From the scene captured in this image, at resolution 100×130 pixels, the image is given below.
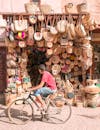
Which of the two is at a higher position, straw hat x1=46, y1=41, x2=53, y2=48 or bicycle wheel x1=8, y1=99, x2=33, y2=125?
straw hat x1=46, y1=41, x2=53, y2=48

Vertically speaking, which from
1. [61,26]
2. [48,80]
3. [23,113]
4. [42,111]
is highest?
[61,26]

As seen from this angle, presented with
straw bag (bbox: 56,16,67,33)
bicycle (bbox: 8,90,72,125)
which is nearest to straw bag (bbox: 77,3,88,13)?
A: straw bag (bbox: 56,16,67,33)

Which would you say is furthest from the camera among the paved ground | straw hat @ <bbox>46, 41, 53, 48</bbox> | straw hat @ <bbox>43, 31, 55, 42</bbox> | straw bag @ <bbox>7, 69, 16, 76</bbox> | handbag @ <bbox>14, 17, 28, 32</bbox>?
straw bag @ <bbox>7, 69, 16, 76</bbox>

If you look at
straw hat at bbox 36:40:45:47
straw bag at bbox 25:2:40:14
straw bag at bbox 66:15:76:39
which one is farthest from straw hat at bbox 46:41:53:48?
straw bag at bbox 25:2:40:14

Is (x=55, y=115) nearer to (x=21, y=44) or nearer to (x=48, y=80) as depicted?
(x=48, y=80)

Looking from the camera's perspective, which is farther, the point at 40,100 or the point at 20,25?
the point at 20,25

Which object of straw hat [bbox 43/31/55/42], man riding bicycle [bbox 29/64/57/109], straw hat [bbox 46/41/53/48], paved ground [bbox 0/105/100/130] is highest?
straw hat [bbox 43/31/55/42]

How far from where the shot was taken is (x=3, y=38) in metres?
16.0

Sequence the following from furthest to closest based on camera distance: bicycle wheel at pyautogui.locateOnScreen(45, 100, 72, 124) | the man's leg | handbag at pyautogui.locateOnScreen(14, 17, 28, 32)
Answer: handbag at pyautogui.locateOnScreen(14, 17, 28, 32)
bicycle wheel at pyautogui.locateOnScreen(45, 100, 72, 124)
the man's leg

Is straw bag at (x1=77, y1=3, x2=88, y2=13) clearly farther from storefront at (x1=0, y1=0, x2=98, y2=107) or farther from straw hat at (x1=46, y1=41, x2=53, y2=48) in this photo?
straw hat at (x1=46, y1=41, x2=53, y2=48)

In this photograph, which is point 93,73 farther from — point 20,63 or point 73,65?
point 20,63

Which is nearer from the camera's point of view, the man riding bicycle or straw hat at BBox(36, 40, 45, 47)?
the man riding bicycle

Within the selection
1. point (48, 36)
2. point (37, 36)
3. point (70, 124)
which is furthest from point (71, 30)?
point (70, 124)

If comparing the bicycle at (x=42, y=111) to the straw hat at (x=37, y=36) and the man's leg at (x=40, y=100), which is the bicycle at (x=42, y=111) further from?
the straw hat at (x=37, y=36)
